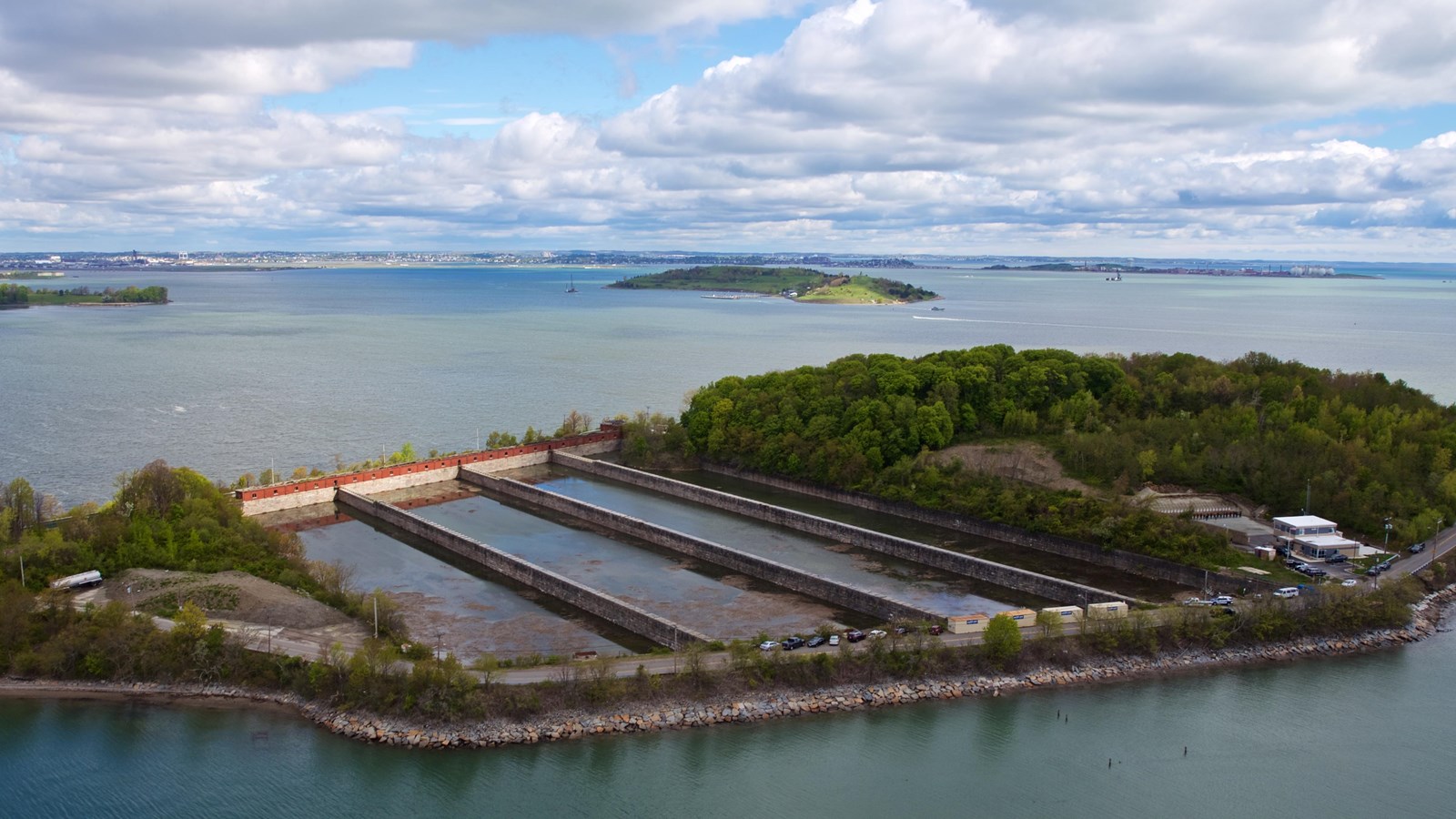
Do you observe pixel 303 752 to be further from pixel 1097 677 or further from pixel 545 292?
pixel 545 292

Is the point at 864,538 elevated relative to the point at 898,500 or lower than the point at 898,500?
lower

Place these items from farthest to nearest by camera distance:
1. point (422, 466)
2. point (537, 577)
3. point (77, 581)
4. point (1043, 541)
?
point (422, 466) → point (1043, 541) → point (537, 577) → point (77, 581)

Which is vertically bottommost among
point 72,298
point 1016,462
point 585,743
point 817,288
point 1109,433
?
point 585,743

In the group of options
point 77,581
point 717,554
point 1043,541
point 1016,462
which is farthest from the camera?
point 1016,462

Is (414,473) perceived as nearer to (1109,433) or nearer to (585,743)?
(585,743)

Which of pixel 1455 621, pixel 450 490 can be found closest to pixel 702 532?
pixel 450 490

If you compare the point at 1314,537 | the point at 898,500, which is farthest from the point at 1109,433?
the point at 1314,537

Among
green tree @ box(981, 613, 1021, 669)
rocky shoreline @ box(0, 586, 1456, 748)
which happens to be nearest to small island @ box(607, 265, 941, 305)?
rocky shoreline @ box(0, 586, 1456, 748)

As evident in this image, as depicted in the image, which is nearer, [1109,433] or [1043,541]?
[1043,541]
